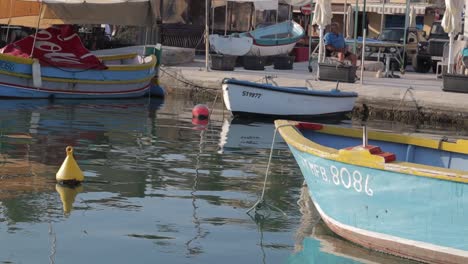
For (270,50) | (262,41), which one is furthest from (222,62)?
(270,50)

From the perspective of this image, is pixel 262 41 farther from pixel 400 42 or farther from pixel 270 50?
pixel 400 42

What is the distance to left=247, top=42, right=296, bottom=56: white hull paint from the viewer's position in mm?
35594

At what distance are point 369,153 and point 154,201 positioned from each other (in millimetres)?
3901

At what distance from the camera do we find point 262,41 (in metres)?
36.3

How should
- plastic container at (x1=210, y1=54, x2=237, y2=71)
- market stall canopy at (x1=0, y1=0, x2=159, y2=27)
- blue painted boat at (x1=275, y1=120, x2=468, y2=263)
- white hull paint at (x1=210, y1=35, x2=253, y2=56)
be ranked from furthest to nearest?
white hull paint at (x1=210, y1=35, x2=253, y2=56) < plastic container at (x1=210, y1=54, x2=237, y2=71) < market stall canopy at (x1=0, y1=0, x2=159, y2=27) < blue painted boat at (x1=275, y1=120, x2=468, y2=263)

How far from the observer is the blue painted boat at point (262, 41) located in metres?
34.3

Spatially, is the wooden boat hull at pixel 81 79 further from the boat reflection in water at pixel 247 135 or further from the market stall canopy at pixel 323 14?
the boat reflection in water at pixel 247 135

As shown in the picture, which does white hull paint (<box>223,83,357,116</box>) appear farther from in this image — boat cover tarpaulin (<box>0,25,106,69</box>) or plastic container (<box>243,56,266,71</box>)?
plastic container (<box>243,56,266,71</box>)

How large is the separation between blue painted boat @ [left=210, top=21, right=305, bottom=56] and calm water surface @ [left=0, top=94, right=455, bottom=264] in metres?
13.0

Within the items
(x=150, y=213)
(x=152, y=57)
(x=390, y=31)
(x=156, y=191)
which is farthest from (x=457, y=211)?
(x=390, y=31)

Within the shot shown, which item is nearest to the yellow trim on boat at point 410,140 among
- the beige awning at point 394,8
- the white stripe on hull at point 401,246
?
the white stripe on hull at point 401,246

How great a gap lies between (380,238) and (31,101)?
1683cm

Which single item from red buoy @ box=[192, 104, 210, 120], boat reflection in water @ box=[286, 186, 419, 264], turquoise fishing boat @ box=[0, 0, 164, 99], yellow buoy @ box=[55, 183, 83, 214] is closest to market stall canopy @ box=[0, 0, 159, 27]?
turquoise fishing boat @ box=[0, 0, 164, 99]

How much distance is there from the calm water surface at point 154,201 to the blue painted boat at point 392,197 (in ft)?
1.04
